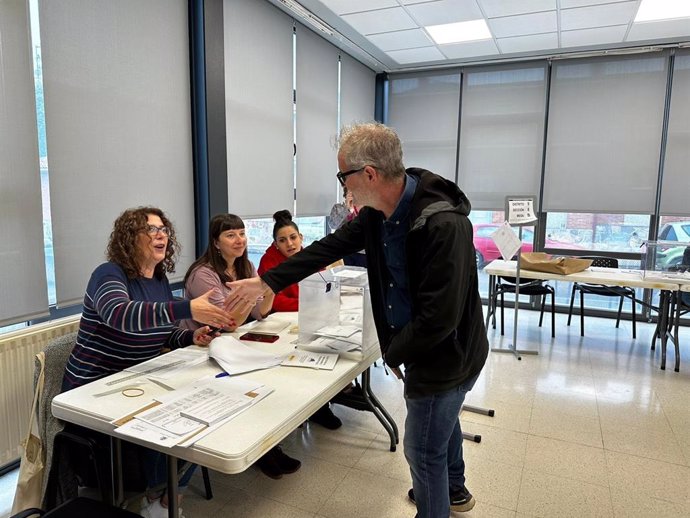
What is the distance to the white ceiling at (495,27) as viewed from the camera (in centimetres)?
383

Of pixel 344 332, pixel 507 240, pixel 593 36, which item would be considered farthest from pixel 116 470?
pixel 593 36

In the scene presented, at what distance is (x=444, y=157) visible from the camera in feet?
19.4

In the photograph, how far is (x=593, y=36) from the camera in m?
4.50

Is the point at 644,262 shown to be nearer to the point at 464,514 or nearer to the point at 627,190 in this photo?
the point at 627,190

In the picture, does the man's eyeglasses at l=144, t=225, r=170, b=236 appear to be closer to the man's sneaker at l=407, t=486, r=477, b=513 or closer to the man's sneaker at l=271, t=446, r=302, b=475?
the man's sneaker at l=271, t=446, r=302, b=475

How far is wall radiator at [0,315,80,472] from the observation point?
2.12m

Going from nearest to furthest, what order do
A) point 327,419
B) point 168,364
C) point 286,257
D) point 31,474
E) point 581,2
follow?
A: point 31,474 → point 168,364 → point 327,419 → point 286,257 → point 581,2

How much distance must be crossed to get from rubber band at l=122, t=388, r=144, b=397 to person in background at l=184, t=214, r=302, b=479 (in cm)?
77

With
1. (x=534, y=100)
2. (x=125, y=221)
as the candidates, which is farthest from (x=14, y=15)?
(x=534, y=100)

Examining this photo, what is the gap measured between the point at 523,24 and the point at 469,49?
32.9 inches

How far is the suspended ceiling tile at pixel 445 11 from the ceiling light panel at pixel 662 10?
51.9 inches

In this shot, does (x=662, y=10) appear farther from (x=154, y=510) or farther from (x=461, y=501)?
(x=154, y=510)

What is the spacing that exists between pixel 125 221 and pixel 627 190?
5217 mm

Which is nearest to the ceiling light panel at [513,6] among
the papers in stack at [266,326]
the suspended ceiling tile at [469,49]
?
the suspended ceiling tile at [469,49]
